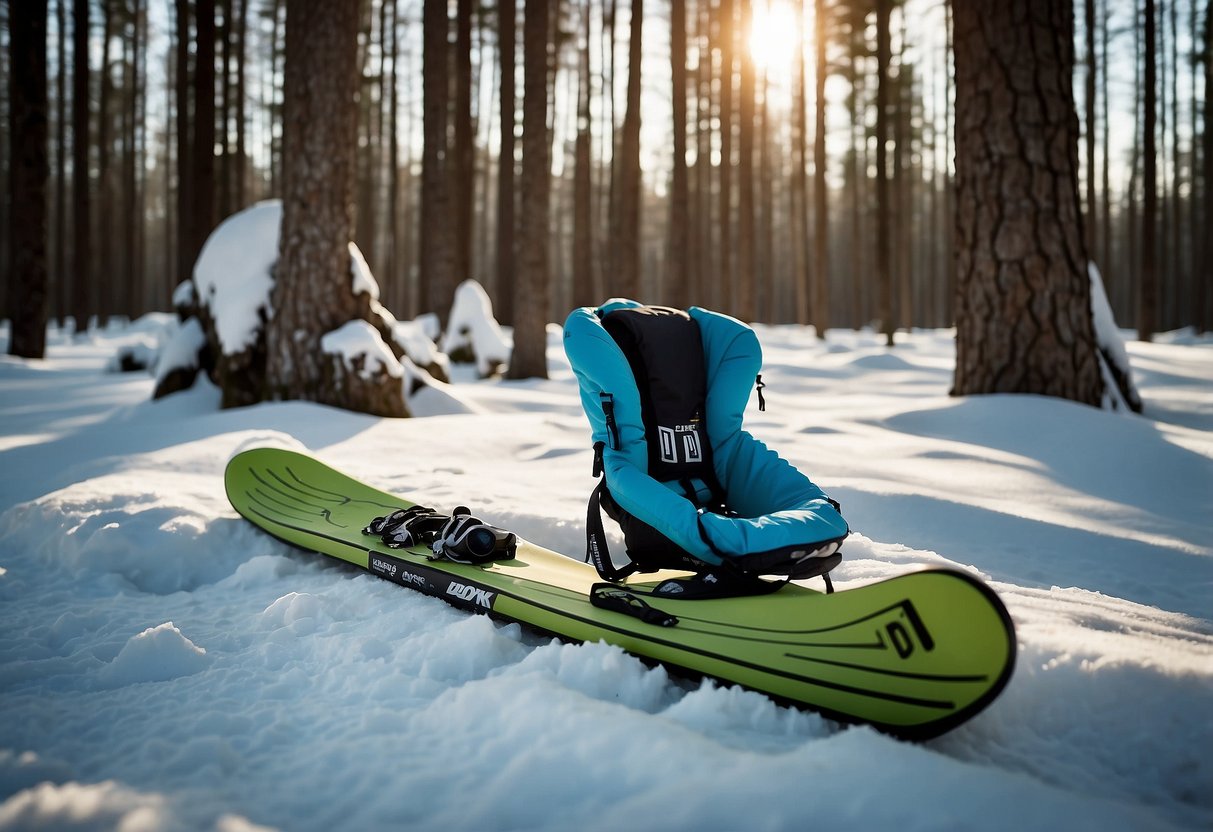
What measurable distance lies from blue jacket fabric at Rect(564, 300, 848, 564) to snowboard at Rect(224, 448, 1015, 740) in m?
0.19

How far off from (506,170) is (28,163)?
794 centimetres

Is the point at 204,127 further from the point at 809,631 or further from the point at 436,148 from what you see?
the point at 809,631

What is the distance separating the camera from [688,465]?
2730mm

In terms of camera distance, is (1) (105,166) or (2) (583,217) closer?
(2) (583,217)

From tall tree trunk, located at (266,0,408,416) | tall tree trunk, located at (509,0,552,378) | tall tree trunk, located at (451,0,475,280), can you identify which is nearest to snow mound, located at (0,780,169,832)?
tall tree trunk, located at (266,0,408,416)

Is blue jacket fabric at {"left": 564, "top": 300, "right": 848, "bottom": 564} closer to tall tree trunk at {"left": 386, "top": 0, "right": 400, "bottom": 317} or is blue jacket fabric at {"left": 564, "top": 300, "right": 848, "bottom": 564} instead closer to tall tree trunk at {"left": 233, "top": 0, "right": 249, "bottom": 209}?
→ tall tree trunk at {"left": 386, "top": 0, "right": 400, "bottom": 317}

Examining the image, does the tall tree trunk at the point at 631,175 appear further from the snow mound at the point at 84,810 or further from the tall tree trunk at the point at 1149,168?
the snow mound at the point at 84,810

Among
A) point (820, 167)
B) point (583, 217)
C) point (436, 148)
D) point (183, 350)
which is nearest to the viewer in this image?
point (183, 350)

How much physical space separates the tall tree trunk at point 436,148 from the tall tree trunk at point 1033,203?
839cm

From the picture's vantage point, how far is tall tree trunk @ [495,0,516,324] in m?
12.8

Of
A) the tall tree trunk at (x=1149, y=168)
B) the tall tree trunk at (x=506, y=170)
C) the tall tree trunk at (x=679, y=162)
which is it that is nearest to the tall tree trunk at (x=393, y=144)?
the tall tree trunk at (x=506, y=170)

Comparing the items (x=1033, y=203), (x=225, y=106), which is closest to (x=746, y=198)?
(x=1033, y=203)

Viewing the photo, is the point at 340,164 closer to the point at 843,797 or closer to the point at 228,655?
the point at 228,655

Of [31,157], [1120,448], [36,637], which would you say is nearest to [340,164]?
[36,637]
